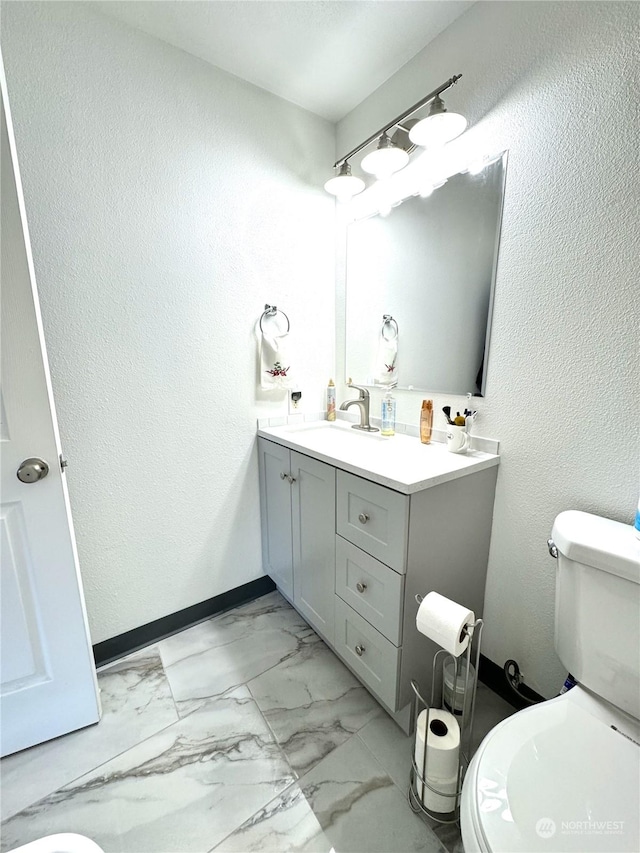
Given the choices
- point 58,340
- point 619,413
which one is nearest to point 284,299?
point 58,340

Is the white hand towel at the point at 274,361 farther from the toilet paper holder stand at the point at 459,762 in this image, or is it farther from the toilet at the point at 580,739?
the toilet at the point at 580,739

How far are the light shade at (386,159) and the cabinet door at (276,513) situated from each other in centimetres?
118

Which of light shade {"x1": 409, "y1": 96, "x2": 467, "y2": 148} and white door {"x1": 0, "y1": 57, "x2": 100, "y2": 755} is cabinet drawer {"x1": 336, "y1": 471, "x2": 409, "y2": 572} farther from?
light shade {"x1": 409, "y1": 96, "x2": 467, "y2": 148}

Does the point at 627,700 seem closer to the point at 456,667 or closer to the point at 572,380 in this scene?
the point at 456,667

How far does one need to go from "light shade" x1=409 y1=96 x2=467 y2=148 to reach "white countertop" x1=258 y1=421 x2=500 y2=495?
1080 millimetres

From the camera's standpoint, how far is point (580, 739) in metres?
0.75

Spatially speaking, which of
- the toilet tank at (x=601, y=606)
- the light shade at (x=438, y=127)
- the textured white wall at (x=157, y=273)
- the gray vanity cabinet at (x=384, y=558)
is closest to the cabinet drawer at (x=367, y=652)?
the gray vanity cabinet at (x=384, y=558)

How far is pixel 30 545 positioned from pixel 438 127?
1845 mm

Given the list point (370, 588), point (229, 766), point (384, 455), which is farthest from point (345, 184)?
point (229, 766)

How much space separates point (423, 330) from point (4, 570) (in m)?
1.66

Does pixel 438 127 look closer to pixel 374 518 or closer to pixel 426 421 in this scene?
pixel 426 421

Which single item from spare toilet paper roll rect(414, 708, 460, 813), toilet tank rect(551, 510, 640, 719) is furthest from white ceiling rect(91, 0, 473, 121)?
spare toilet paper roll rect(414, 708, 460, 813)

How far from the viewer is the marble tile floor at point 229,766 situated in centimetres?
Answer: 94

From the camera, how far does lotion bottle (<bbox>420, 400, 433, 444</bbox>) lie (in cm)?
144
